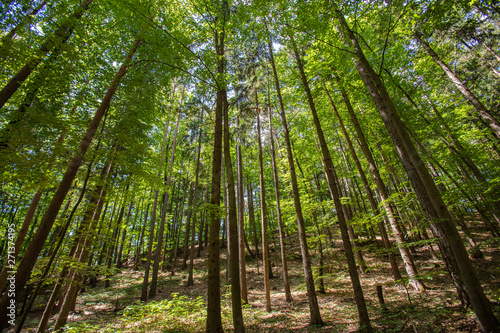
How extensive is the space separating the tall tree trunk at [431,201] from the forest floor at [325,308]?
0.97 metres

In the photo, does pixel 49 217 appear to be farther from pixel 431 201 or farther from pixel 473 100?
pixel 473 100

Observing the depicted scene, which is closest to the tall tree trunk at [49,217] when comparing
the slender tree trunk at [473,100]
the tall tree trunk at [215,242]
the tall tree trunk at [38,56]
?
the tall tree trunk at [38,56]

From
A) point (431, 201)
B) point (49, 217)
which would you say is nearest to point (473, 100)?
point (431, 201)

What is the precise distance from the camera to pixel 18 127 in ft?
13.7

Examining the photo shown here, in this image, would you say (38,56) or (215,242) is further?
(215,242)

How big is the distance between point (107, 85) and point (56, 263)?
5805 mm

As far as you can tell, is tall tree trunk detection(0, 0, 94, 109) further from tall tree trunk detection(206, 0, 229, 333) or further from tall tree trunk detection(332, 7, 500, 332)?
tall tree trunk detection(332, 7, 500, 332)

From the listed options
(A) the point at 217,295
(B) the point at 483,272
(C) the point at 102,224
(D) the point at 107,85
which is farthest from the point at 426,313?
(D) the point at 107,85

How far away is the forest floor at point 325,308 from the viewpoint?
469 cm

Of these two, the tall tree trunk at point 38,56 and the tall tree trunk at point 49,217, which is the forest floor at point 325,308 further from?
the tall tree trunk at point 38,56

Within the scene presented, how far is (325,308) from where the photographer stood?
732 cm

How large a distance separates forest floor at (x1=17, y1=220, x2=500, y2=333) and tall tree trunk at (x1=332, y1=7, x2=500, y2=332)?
3.19 ft

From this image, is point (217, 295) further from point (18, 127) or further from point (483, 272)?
point (483, 272)

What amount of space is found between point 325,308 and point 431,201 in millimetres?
6121
